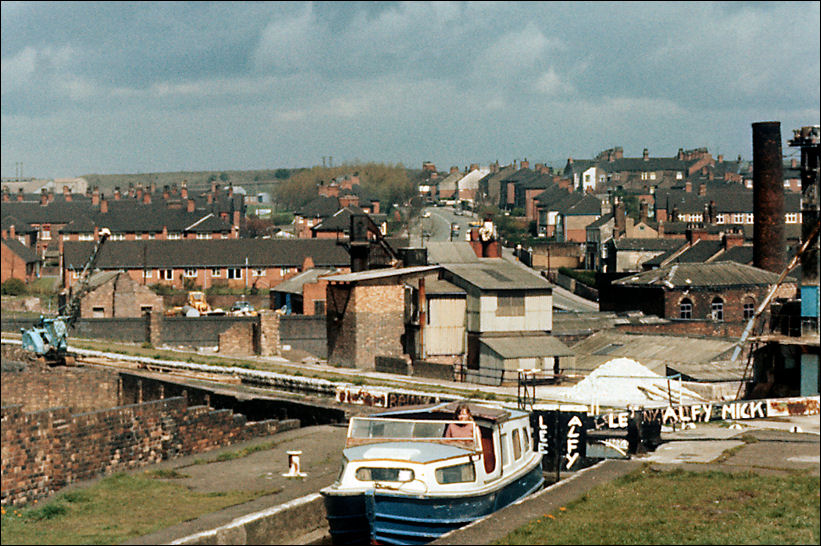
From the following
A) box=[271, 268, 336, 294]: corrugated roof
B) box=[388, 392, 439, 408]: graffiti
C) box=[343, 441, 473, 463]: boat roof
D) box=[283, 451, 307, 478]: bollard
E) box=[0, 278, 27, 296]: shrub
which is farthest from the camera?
box=[0, 278, 27, 296]: shrub

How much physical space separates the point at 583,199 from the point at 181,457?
352 feet

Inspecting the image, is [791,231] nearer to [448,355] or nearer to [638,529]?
[448,355]

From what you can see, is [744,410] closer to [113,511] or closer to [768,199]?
[113,511]

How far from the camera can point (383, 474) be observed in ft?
66.0

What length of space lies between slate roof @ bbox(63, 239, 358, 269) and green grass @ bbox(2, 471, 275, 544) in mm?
71336

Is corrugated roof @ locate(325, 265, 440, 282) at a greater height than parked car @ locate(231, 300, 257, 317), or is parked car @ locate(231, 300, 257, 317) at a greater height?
corrugated roof @ locate(325, 265, 440, 282)

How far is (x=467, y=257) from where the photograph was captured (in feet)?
189

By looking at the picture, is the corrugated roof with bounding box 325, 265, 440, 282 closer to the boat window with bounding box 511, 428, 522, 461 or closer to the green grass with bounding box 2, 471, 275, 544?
the green grass with bounding box 2, 471, 275, 544

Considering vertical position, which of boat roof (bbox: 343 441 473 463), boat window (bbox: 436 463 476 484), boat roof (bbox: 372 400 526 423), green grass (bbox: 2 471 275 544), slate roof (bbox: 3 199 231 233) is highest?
slate roof (bbox: 3 199 231 233)

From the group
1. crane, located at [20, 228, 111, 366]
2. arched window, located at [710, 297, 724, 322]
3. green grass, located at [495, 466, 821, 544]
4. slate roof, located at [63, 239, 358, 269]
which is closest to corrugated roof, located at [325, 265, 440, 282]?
crane, located at [20, 228, 111, 366]

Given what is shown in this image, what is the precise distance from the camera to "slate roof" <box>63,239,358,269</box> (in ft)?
311

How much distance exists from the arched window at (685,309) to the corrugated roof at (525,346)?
16.1m

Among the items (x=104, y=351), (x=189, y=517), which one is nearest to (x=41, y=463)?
(x=189, y=517)

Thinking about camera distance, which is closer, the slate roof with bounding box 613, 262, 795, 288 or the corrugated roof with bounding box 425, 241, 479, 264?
the corrugated roof with bounding box 425, 241, 479, 264
